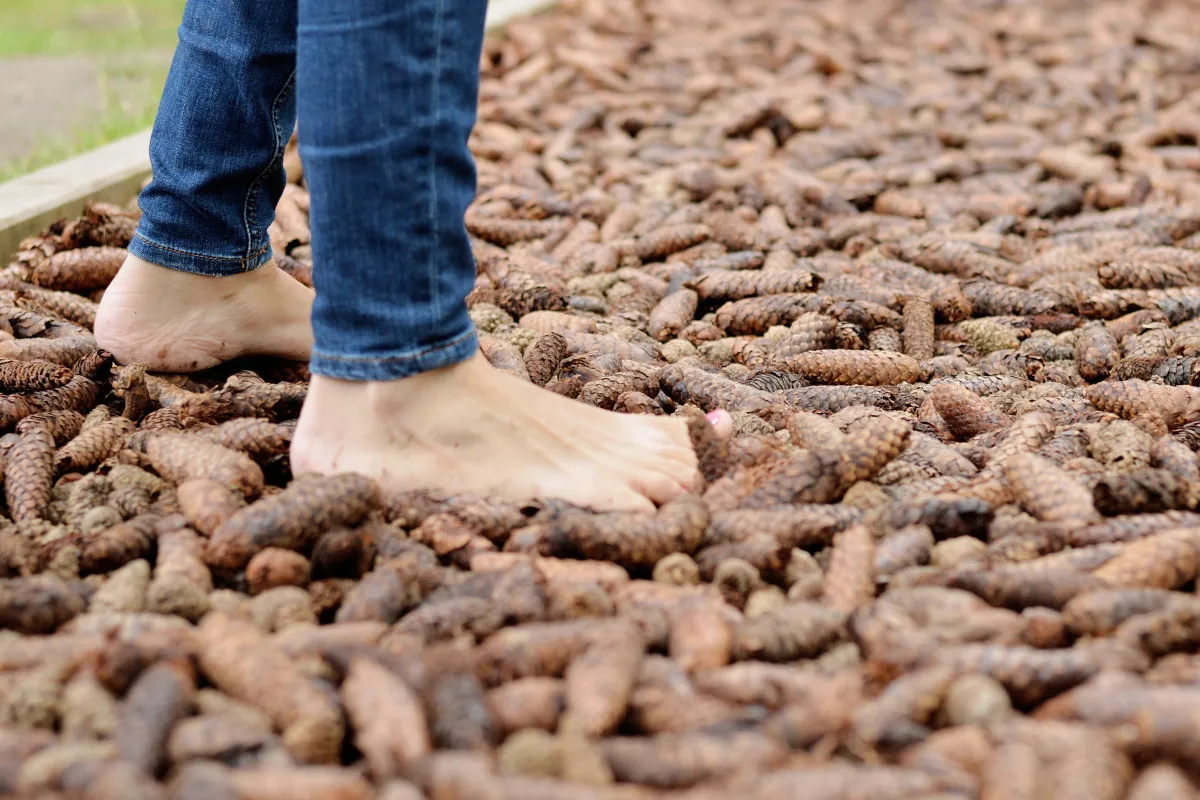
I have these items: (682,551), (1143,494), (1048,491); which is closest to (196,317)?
(682,551)

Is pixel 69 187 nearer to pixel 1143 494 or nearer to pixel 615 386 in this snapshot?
pixel 615 386

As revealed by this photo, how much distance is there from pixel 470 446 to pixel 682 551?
0.33m

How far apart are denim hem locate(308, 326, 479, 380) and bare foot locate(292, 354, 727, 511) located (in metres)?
0.01

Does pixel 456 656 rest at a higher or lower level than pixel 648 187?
higher

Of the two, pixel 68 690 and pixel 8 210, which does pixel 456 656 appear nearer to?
pixel 68 690

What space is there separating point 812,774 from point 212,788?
0.50 metres

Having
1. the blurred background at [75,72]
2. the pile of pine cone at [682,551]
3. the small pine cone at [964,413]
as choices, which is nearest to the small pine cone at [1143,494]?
the pile of pine cone at [682,551]

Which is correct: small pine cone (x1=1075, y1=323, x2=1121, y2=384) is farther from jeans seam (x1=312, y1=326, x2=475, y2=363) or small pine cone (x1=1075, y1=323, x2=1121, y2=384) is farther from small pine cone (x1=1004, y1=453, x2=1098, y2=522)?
jeans seam (x1=312, y1=326, x2=475, y2=363)

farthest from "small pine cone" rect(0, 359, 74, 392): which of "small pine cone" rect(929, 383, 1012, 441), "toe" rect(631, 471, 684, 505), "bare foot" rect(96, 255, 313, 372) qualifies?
"small pine cone" rect(929, 383, 1012, 441)

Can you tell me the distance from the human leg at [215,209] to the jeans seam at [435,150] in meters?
0.58

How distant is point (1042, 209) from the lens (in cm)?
318

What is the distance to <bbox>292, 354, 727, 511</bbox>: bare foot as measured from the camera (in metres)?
1.50

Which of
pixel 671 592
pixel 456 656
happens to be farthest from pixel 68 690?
pixel 671 592

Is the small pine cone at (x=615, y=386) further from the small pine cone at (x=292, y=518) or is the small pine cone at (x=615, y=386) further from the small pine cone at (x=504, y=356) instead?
the small pine cone at (x=292, y=518)
